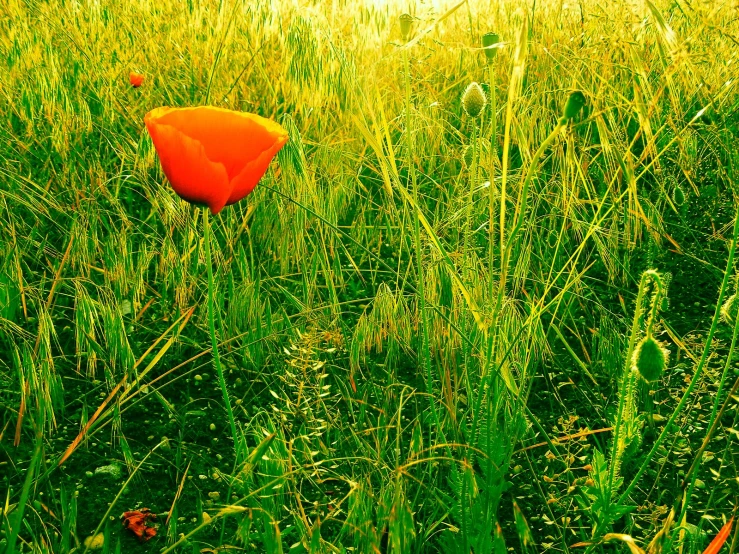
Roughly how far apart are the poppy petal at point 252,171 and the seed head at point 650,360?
0.40 metres

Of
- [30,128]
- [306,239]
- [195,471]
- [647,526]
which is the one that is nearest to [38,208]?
[30,128]

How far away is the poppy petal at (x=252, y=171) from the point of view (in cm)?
80

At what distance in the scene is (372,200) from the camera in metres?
1.51

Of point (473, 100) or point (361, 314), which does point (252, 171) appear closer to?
Answer: point (473, 100)

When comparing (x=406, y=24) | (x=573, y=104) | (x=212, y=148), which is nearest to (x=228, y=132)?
(x=212, y=148)

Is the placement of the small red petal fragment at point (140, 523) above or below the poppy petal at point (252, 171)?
below

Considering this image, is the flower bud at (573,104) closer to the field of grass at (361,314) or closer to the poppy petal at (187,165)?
the field of grass at (361,314)

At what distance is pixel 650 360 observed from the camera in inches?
28.3

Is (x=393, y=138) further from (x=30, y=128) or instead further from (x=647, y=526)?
(x=647, y=526)

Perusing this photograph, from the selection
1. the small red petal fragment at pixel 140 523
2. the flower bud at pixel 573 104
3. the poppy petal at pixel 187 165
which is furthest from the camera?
the small red petal fragment at pixel 140 523

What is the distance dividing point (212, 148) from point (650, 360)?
466 mm

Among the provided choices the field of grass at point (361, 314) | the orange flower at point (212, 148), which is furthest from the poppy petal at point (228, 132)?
the field of grass at point (361, 314)

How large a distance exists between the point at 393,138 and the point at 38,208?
0.75 metres

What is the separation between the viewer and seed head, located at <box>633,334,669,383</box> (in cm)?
71
